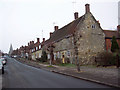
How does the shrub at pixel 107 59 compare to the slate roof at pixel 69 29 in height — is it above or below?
below

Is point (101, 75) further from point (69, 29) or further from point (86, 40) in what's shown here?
point (69, 29)

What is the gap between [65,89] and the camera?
803 centimetres

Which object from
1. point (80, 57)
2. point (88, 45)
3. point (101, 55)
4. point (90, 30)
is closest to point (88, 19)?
point (90, 30)

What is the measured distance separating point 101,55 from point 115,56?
1808 mm

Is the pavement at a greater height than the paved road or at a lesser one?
greater

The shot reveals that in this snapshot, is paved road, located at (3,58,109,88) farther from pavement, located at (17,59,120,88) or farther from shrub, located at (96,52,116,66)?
shrub, located at (96,52,116,66)

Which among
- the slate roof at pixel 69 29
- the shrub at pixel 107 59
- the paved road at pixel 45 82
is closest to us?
the paved road at pixel 45 82

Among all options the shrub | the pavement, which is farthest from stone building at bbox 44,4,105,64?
the pavement

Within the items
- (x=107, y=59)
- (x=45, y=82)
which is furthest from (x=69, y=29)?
(x=45, y=82)

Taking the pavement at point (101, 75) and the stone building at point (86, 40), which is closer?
the pavement at point (101, 75)

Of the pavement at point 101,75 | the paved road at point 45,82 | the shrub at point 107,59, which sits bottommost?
the paved road at point 45,82

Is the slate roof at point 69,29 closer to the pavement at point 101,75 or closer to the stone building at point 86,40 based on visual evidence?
the stone building at point 86,40

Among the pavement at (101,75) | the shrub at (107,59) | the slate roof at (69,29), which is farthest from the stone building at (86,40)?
the pavement at (101,75)

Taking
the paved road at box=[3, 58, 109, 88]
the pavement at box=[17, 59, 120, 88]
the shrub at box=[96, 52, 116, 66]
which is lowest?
the paved road at box=[3, 58, 109, 88]
